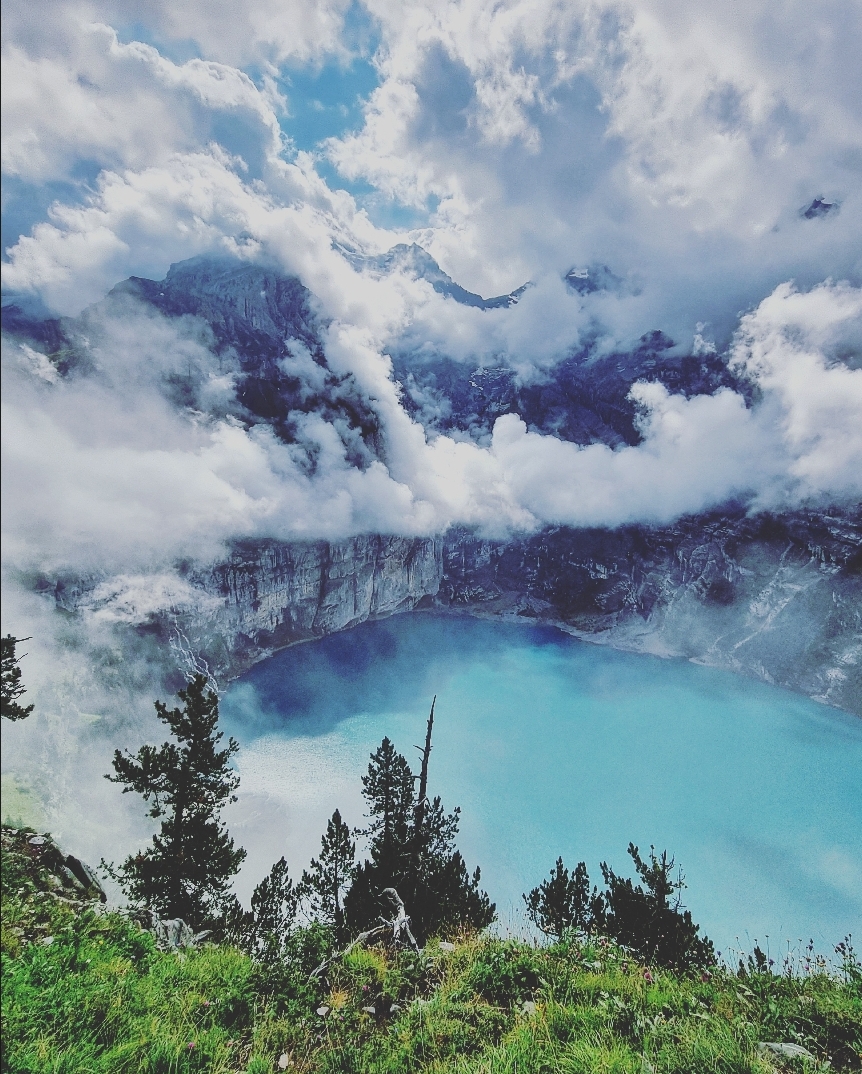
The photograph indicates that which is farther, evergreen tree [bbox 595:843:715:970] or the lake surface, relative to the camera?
the lake surface

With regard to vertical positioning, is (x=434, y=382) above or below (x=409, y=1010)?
above

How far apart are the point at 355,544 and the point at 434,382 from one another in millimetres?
77485

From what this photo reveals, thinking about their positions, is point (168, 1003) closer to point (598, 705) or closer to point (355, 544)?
point (598, 705)

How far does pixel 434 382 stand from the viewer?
501ft

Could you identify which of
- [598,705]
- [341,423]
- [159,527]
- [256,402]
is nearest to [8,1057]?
[159,527]

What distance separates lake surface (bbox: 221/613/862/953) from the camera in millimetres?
42062

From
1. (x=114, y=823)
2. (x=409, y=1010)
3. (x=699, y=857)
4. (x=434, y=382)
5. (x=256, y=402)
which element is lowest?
(x=699, y=857)

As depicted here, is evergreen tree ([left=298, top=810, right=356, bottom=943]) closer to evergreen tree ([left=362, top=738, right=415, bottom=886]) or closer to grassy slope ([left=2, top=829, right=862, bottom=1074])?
evergreen tree ([left=362, top=738, right=415, bottom=886])

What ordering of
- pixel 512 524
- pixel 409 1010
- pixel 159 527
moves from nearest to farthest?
pixel 409 1010, pixel 159 527, pixel 512 524

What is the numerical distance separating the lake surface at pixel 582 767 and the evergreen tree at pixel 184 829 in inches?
1101

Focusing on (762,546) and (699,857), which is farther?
(762,546)

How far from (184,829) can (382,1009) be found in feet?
39.6

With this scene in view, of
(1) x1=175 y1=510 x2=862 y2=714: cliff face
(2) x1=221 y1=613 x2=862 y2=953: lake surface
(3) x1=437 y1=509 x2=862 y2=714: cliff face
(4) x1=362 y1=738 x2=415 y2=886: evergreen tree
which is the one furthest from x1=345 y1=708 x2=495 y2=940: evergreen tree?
(3) x1=437 y1=509 x2=862 y2=714: cliff face

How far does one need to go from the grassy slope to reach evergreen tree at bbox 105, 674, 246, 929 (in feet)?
29.1
